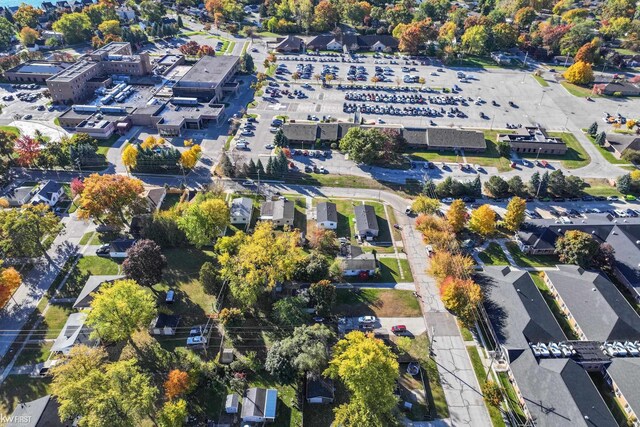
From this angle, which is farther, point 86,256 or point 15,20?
point 15,20

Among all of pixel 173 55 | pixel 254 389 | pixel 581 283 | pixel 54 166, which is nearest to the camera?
pixel 254 389

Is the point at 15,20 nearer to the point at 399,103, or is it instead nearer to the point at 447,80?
the point at 399,103

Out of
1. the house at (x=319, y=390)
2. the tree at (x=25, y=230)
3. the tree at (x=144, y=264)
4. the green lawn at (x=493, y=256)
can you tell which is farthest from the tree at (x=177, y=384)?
the green lawn at (x=493, y=256)

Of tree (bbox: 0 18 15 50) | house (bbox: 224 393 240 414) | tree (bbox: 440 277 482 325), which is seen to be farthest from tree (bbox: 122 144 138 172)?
tree (bbox: 0 18 15 50)

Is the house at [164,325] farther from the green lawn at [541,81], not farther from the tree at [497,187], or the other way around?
the green lawn at [541,81]

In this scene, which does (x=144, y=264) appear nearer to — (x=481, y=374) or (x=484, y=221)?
(x=481, y=374)

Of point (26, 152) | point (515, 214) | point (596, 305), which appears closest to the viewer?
point (596, 305)

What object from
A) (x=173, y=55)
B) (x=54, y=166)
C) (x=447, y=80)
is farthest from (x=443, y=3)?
(x=54, y=166)

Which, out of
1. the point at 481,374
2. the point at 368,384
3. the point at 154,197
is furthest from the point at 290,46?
the point at 368,384
